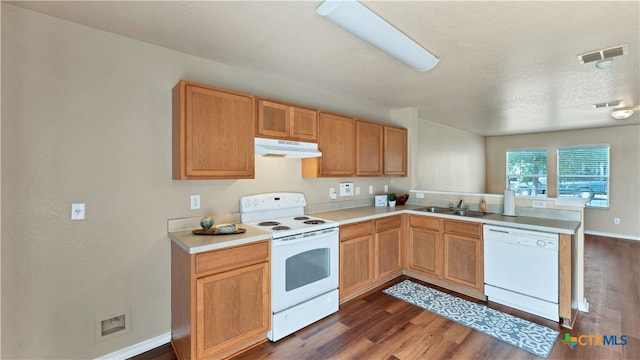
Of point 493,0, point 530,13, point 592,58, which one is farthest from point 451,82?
point 493,0

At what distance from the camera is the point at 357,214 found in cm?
321

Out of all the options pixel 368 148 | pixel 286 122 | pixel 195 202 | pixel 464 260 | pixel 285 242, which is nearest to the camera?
pixel 285 242

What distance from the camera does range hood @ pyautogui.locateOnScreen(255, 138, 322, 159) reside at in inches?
100

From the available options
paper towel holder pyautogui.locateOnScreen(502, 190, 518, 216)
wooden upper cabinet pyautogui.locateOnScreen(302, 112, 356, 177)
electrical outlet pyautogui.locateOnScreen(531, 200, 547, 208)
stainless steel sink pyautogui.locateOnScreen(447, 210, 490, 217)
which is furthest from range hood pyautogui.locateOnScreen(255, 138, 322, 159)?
electrical outlet pyautogui.locateOnScreen(531, 200, 547, 208)

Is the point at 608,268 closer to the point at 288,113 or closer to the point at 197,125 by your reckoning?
the point at 288,113

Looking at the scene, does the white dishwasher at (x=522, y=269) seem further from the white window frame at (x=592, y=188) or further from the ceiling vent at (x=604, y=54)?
the white window frame at (x=592, y=188)

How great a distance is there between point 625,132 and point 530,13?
259 inches

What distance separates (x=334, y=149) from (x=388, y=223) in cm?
A: 113

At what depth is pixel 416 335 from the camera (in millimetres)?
2344

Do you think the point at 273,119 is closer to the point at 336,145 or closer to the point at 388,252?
the point at 336,145

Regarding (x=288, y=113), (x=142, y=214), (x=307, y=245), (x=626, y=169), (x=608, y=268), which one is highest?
(x=288, y=113)

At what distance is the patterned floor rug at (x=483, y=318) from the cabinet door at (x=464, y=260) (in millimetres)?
225

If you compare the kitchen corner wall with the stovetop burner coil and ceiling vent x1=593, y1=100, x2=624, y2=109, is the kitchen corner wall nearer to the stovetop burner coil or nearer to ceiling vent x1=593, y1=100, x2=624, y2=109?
the stovetop burner coil

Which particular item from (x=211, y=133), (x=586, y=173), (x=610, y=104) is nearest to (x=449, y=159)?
(x=610, y=104)
